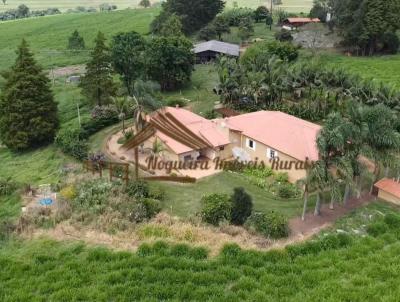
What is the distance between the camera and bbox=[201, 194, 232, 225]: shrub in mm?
19219

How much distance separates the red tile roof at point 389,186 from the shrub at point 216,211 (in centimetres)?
795

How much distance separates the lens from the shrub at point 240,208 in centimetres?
1947

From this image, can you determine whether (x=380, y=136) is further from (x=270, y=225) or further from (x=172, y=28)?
(x=172, y=28)

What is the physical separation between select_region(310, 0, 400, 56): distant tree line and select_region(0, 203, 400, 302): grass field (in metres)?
45.6

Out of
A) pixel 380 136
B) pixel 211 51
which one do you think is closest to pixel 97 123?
pixel 380 136

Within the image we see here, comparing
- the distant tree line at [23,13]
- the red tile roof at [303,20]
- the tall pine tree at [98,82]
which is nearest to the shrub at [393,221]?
the tall pine tree at [98,82]

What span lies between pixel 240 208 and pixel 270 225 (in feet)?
6.77

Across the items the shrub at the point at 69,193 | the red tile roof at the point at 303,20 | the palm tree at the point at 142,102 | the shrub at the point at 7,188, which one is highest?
the red tile roof at the point at 303,20

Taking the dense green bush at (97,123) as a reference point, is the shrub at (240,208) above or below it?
above

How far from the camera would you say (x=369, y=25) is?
179ft

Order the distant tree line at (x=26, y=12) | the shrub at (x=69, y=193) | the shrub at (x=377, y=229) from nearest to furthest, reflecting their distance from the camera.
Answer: the shrub at (x=377, y=229) → the shrub at (x=69, y=193) → the distant tree line at (x=26, y=12)

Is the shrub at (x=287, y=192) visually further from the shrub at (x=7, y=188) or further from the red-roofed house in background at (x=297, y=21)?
the red-roofed house in background at (x=297, y=21)

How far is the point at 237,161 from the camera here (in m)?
27.7

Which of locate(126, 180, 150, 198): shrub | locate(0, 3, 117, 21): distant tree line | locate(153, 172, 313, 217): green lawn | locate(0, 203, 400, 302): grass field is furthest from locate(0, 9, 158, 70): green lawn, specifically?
locate(0, 203, 400, 302): grass field
